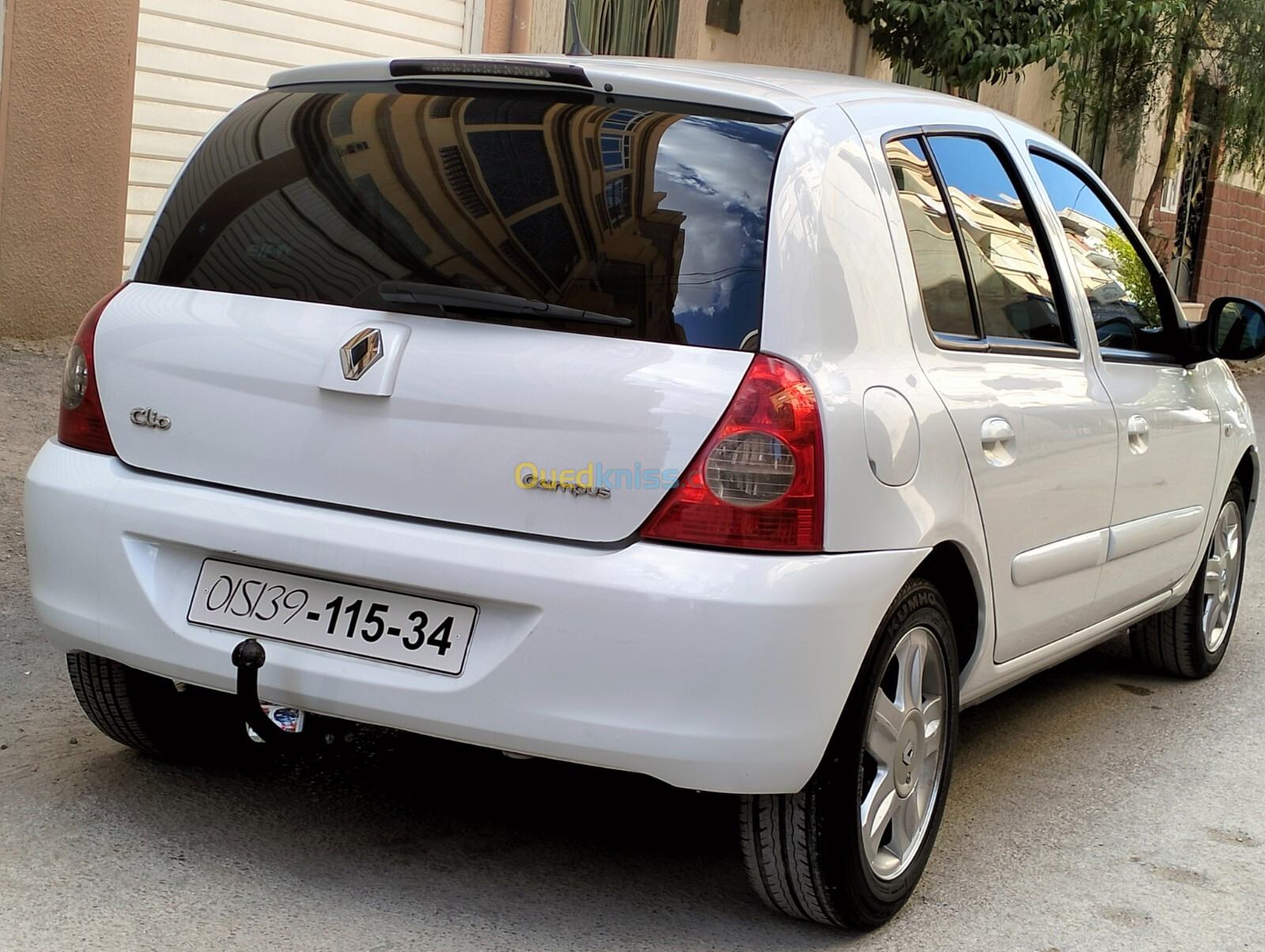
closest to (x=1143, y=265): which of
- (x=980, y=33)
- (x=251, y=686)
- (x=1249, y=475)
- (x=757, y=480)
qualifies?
(x=1249, y=475)

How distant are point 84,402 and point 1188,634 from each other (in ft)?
12.3

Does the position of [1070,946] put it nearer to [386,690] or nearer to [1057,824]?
[1057,824]

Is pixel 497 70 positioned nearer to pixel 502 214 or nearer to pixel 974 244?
pixel 502 214

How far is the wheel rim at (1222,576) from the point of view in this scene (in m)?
5.50

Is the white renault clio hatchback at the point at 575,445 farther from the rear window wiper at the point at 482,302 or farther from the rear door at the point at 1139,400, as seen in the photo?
the rear door at the point at 1139,400

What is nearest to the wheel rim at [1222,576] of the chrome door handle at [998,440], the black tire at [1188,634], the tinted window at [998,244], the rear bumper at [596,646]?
the black tire at [1188,634]

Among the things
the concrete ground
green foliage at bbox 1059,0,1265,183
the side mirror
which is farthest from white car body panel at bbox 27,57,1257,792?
green foliage at bbox 1059,0,1265,183

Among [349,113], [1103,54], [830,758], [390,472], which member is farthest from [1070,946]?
[1103,54]

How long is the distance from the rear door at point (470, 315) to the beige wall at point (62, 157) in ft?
16.0

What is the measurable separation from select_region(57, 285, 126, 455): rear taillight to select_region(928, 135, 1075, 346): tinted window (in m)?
1.91

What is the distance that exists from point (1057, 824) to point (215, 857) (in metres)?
2.03

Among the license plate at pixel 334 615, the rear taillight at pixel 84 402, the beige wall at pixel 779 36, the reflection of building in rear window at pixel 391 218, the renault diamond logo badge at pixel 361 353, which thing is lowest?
the license plate at pixel 334 615

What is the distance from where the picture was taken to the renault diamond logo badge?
301cm

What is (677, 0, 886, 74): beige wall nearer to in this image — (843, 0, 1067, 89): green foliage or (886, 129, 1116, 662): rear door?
(843, 0, 1067, 89): green foliage
